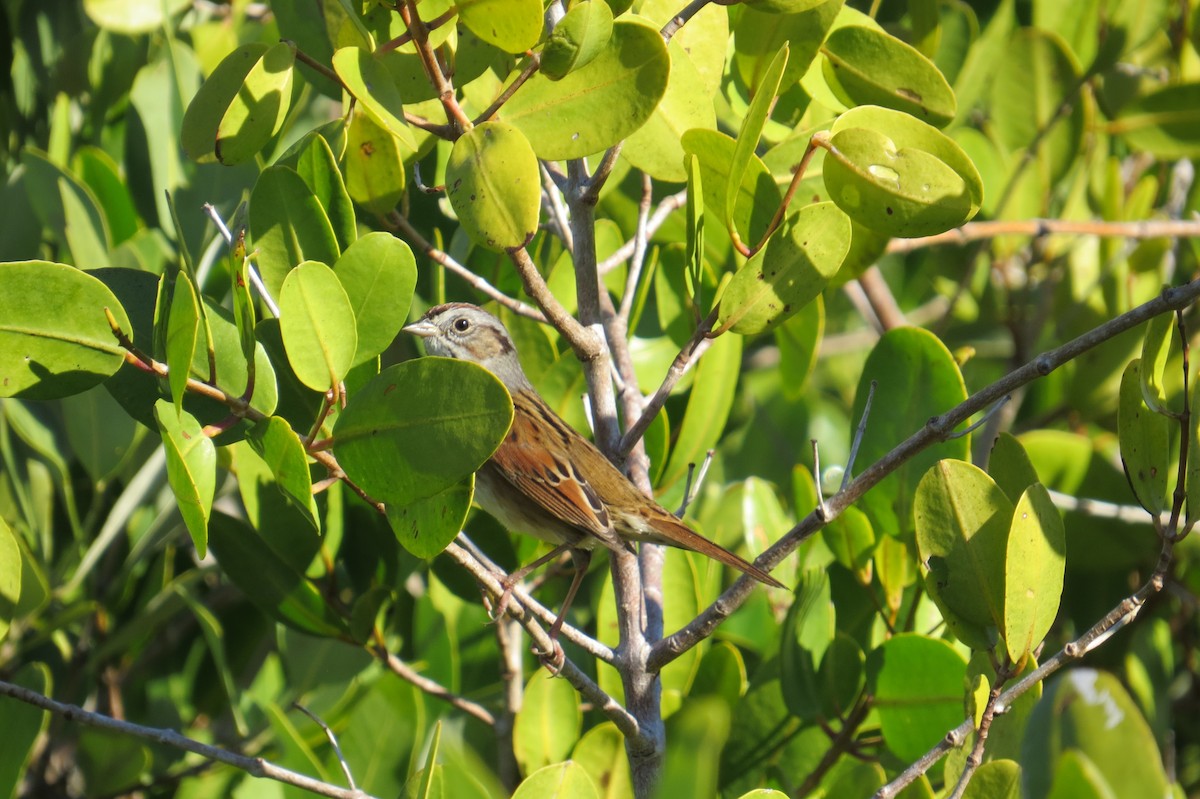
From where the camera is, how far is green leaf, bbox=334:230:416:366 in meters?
2.34

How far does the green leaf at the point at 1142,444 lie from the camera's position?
7.88 ft

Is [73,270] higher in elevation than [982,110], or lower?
higher

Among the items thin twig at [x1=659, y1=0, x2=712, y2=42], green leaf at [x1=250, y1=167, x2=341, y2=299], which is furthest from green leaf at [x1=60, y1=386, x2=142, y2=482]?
thin twig at [x1=659, y1=0, x2=712, y2=42]

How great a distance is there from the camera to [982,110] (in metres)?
4.84

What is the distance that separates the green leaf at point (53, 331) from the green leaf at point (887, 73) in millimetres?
1680

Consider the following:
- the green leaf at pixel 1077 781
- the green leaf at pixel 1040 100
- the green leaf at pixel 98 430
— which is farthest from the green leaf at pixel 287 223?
the green leaf at pixel 1040 100

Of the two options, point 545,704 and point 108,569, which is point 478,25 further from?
point 108,569

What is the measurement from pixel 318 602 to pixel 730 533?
139 cm

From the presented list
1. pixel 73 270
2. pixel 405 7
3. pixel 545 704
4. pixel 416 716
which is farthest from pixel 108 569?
pixel 405 7

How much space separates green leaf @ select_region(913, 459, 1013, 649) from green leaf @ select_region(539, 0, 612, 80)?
3.39 feet

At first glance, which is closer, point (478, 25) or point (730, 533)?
point (478, 25)

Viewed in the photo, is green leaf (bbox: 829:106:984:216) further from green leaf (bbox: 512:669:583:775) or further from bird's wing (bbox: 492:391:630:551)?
green leaf (bbox: 512:669:583:775)

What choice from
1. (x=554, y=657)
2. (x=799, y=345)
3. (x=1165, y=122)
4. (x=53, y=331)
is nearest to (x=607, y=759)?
(x=554, y=657)

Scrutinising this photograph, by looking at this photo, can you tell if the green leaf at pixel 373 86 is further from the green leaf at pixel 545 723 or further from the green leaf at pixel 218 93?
the green leaf at pixel 545 723
